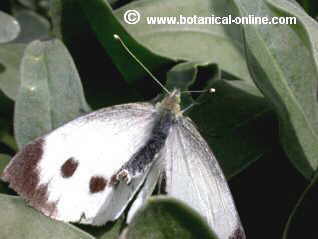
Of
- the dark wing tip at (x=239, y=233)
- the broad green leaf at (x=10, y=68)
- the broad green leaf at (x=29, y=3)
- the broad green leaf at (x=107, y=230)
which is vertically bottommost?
the broad green leaf at (x=107, y=230)

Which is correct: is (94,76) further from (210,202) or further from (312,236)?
(312,236)

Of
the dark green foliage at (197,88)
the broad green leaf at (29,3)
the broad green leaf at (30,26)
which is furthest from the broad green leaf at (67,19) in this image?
the broad green leaf at (29,3)

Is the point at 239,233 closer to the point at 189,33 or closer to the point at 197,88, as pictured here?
the point at 197,88

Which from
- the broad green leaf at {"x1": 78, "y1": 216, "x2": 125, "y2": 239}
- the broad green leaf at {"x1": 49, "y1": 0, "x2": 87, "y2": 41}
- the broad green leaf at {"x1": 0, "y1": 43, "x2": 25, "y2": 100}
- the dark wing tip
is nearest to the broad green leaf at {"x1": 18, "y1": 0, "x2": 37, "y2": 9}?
the broad green leaf at {"x1": 0, "y1": 43, "x2": 25, "y2": 100}

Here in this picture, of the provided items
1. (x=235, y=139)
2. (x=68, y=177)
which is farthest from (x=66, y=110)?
(x=235, y=139)

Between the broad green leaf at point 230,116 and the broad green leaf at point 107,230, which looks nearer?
the broad green leaf at point 107,230

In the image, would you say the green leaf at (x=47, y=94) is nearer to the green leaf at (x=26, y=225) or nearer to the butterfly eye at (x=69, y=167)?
the butterfly eye at (x=69, y=167)
